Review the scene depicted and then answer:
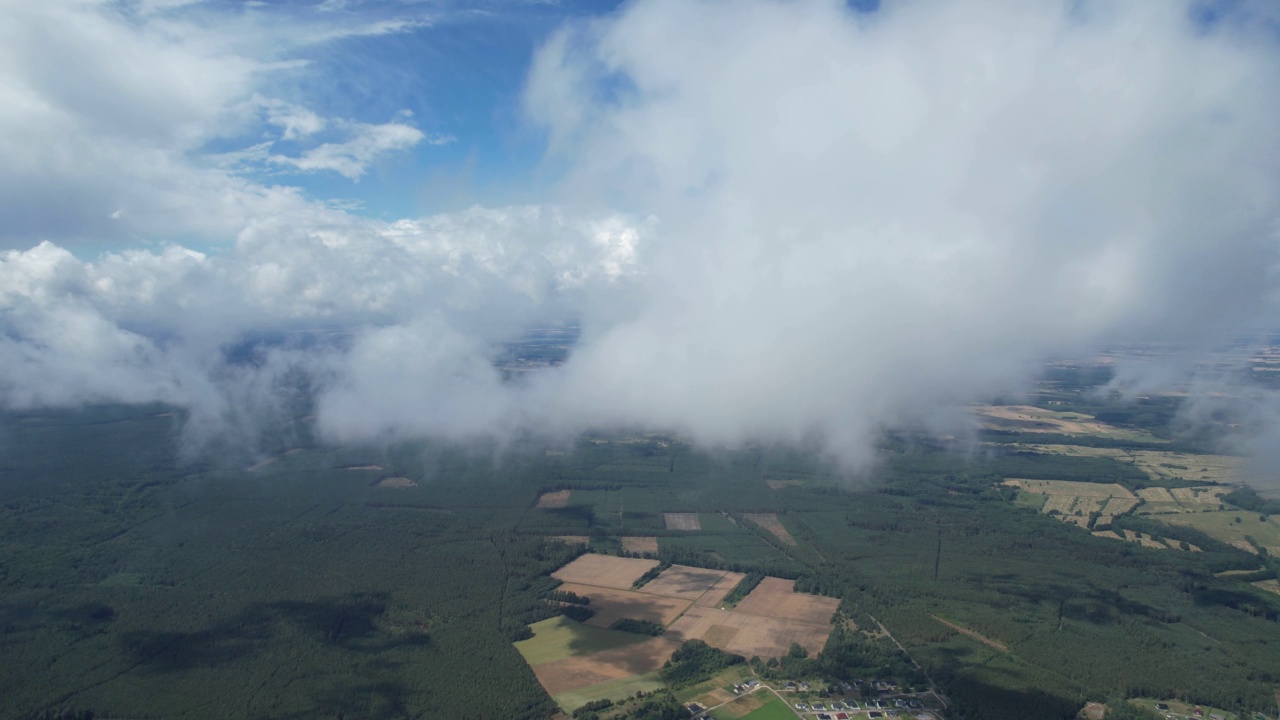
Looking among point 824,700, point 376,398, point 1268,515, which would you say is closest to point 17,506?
point 376,398

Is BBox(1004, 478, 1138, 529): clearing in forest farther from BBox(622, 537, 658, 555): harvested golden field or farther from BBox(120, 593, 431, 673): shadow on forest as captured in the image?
BBox(120, 593, 431, 673): shadow on forest

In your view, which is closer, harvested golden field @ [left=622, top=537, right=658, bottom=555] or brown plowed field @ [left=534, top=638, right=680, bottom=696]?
brown plowed field @ [left=534, top=638, right=680, bottom=696]

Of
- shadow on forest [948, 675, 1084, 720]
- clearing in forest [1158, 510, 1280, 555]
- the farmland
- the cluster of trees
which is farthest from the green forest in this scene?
clearing in forest [1158, 510, 1280, 555]

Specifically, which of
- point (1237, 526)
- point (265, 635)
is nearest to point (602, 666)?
point (265, 635)

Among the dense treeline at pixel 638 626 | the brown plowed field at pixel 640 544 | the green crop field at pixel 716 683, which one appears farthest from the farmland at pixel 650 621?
the brown plowed field at pixel 640 544

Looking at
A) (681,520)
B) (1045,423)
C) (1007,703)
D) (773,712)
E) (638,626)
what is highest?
(1045,423)

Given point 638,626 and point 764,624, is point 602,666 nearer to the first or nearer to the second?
point 638,626

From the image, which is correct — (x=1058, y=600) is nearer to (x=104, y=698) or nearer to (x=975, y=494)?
(x=975, y=494)
